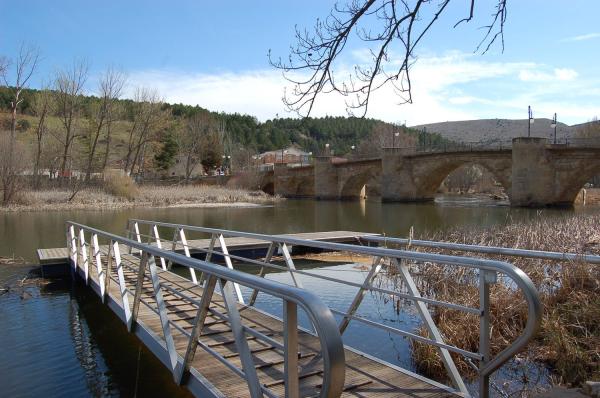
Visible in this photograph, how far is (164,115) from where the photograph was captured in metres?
51.3

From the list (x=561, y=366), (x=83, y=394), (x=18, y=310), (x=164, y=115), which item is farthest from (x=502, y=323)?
(x=164, y=115)

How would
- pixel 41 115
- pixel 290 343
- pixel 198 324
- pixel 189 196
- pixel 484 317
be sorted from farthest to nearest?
pixel 189 196
pixel 41 115
pixel 198 324
pixel 484 317
pixel 290 343

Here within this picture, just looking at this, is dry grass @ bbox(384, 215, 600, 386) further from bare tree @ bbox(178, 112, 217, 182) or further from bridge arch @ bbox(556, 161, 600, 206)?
bare tree @ bbox(178, 112, 217, 182)

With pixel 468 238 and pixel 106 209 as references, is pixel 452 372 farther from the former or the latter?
pixel 106 209

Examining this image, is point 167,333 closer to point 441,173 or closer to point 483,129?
point 441,173

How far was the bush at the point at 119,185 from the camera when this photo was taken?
39250 mm

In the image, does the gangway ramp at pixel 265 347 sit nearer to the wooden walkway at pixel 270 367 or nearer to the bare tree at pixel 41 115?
the wooden walkway at pixel 270 367

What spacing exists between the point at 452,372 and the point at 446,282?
3.67 meters

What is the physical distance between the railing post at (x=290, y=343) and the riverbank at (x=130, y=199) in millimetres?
33283

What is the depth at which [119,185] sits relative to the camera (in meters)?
39.4

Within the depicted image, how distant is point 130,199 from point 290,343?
128 feet

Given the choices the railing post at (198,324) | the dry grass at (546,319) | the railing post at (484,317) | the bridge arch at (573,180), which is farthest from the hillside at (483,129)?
the railing post at (484,317)

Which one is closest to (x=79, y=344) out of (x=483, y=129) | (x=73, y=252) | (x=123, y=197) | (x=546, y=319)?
(x=73, y=252)

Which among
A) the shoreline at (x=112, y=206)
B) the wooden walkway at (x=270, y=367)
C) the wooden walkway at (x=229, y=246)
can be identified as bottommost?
the shoreline at (x=112, y=206)
